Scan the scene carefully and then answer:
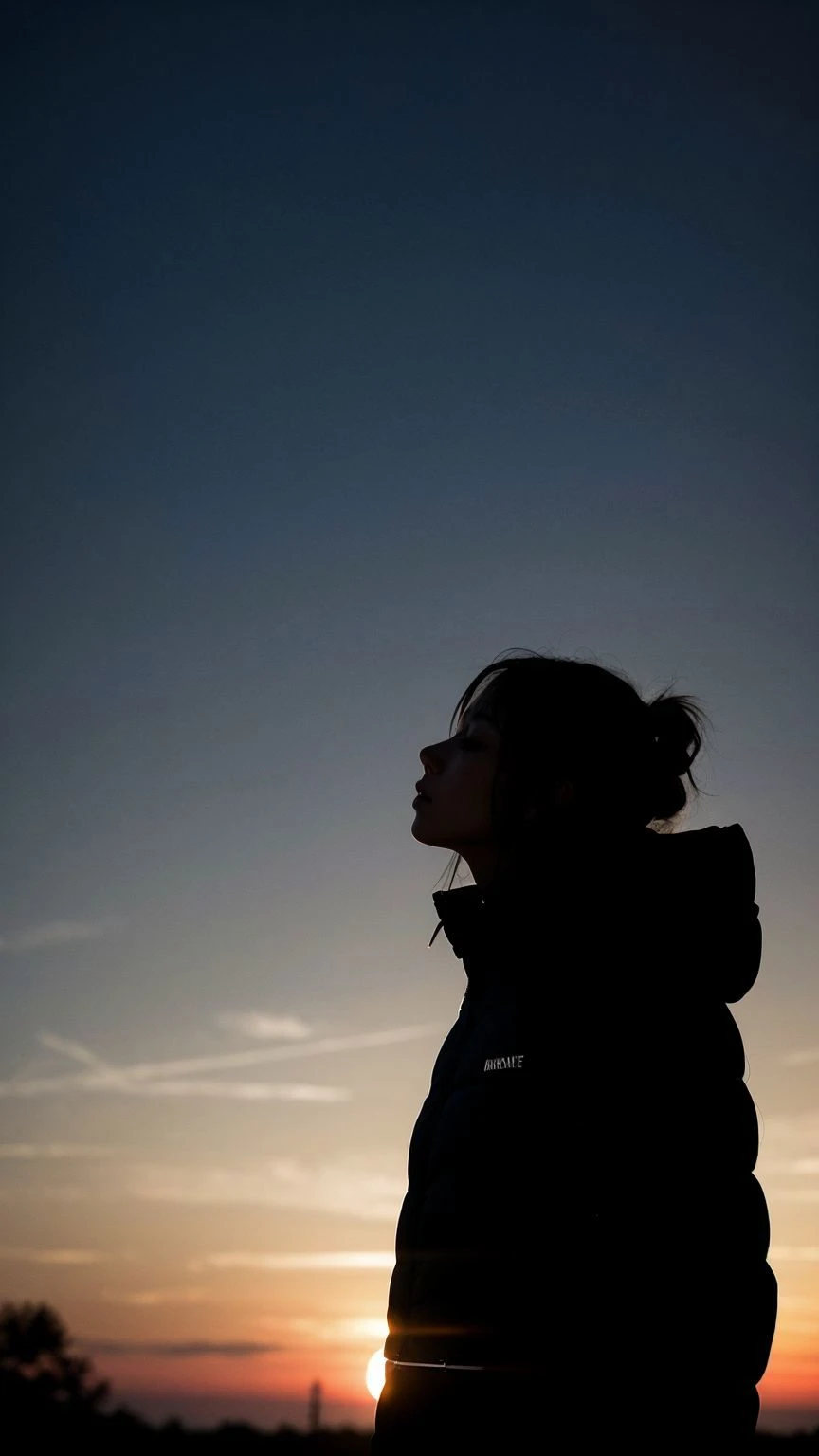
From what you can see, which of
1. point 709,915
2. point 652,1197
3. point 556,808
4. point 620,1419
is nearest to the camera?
point 620,1419

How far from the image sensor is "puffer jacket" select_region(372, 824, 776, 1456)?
5.89 feet

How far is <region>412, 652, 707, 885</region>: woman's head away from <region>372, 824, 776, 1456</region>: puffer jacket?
38cm

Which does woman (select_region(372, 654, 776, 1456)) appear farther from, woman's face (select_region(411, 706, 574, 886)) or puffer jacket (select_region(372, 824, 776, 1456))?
woman's face (select_region(411, 706, 574, 886))

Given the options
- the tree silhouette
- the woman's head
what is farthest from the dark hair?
the tree silhouette

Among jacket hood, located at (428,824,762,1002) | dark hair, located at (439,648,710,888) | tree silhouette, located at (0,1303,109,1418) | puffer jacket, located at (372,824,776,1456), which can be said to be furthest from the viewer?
tree silhouette, located at (0,1303,109,1418)

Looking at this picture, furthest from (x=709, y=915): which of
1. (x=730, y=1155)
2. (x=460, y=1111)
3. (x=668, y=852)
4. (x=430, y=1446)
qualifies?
(x=430, y=1446)

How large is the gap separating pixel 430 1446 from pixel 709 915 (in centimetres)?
95

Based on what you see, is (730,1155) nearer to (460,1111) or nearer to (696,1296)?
(696,1296)

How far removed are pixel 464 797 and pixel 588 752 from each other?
29 centimetres

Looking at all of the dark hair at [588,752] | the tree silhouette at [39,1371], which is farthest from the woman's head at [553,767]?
the tree silhouette at [39,1371]

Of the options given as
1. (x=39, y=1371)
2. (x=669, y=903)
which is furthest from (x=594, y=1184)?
(x=39, y=1371)

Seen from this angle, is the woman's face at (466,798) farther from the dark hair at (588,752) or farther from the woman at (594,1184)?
the woman at (594,1184)

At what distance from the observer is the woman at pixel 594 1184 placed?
5.90 feet

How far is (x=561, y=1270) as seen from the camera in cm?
186
